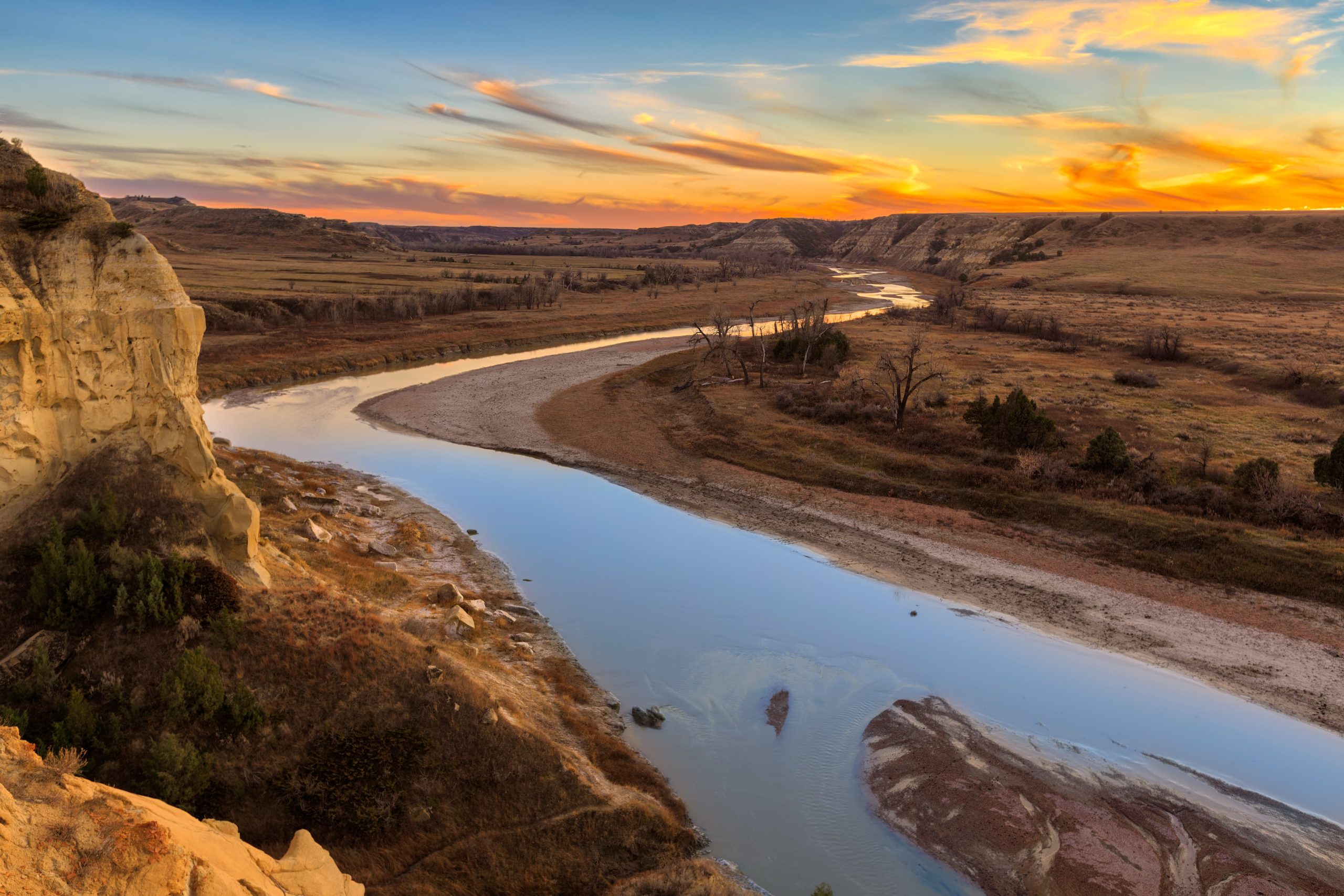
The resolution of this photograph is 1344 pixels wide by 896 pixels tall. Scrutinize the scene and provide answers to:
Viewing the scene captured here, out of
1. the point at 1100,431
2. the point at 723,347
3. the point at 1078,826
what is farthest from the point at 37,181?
the point at 723,347

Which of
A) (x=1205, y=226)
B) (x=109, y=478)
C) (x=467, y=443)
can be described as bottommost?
(x=467, y=443)

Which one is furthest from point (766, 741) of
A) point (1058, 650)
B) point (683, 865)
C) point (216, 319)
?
point (216, 319)

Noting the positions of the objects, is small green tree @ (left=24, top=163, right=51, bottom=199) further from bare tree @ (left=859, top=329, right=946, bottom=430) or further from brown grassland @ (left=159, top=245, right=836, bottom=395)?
brown grassland @ (left=159, top=245, right=836, bottom=395)

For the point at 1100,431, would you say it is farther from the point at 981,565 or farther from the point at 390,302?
the point at 390,302

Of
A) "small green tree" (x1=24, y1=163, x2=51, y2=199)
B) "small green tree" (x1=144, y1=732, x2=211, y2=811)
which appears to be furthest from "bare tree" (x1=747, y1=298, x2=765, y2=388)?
"small green tree" (x1=144, y1=732, x2=211, y2=811)

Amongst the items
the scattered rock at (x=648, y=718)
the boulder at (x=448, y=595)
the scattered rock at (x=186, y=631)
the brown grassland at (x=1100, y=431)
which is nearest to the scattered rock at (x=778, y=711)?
the scattered rock at (x=648, y=718)

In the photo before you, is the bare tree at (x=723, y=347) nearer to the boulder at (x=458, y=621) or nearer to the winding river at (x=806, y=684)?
the winding river at (x=806, y=684)

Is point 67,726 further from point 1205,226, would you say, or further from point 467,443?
point 1205,226
